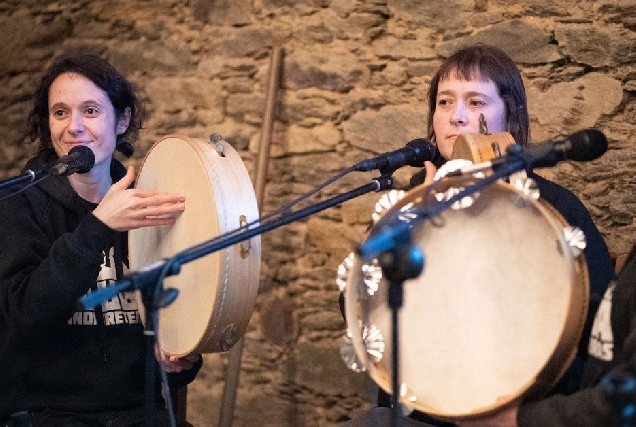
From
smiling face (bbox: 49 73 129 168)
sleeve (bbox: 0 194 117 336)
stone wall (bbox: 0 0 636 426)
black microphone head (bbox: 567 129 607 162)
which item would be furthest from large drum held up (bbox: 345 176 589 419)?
stone wall (bbox: 0 0 636 426)

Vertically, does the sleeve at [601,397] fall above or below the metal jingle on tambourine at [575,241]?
below

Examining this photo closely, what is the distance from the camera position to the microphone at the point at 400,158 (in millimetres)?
2102

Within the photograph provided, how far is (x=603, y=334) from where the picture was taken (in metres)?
1.78

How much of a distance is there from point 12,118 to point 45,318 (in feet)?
7.52

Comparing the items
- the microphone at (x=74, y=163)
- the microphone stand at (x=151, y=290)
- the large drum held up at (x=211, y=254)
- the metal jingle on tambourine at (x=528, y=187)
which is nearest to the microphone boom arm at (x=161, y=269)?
the microphone stand at (x=151, y=290)

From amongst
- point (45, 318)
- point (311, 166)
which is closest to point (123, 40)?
point (311, 166)

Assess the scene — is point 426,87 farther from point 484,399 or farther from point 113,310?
point 484,399

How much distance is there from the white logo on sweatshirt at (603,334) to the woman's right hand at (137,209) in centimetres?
108

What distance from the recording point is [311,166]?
12.1 ft

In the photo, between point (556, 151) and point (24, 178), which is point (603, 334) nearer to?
point (556, 151)

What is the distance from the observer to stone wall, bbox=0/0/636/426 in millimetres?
3061

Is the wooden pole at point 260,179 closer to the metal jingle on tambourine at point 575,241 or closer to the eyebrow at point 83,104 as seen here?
the eyebrow at point 83,104

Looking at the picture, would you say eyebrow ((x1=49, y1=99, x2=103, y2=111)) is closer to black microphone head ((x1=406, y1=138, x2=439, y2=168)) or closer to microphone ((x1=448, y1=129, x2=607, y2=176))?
black microphone head ((x1=406, y1=138, x2=439, y2=168))

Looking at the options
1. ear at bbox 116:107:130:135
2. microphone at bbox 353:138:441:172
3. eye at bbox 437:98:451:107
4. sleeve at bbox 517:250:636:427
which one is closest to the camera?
sleeve at bbox 517:250:636:427
